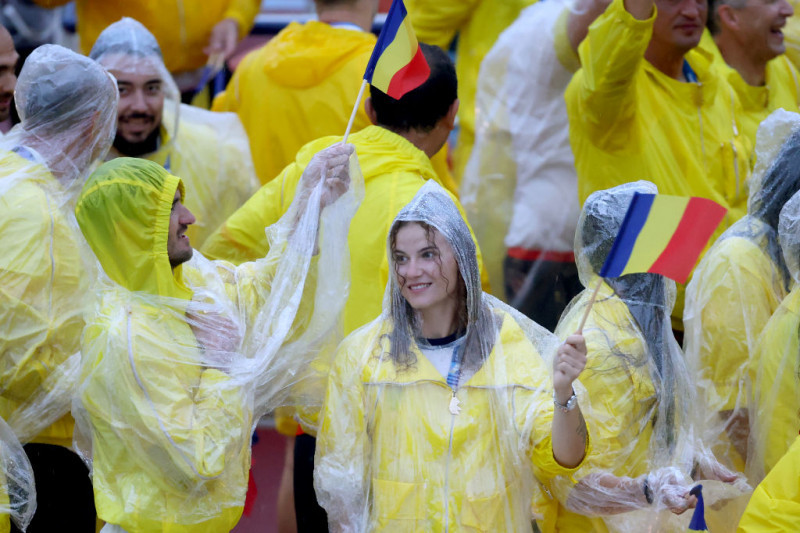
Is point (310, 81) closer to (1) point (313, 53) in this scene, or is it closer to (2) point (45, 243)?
(1) point (313, 53)

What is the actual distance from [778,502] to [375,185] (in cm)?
154

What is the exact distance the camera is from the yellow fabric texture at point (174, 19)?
17.7ft

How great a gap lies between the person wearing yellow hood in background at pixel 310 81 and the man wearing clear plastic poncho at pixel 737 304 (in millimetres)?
1249

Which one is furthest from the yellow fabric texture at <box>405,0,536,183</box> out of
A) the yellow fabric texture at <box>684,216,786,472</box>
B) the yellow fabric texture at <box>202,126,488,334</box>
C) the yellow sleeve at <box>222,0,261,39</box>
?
the yellow fabric texture at <box>684,216,786,472</box>

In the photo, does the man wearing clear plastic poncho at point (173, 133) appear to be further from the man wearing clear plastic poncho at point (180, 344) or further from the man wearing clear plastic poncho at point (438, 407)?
the man wearing clear plastic poncho at point (438, 407)

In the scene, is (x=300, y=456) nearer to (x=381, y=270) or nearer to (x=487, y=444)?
(x=381, y=270)

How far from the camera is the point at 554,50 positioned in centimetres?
485

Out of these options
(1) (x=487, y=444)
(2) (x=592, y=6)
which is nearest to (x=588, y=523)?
(1) (x=487, y=444)

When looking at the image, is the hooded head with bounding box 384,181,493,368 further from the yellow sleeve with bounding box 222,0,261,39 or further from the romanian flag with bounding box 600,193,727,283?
the yellow sleeve with bounding box 222,0,261,39

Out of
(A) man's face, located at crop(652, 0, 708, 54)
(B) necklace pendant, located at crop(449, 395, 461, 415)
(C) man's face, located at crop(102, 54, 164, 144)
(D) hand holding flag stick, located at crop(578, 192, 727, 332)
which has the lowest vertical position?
(C) man's face, located at crop(102, 54, 164, 144)

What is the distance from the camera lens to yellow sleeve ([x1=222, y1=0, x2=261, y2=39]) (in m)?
5.62

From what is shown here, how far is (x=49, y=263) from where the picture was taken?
351 cm

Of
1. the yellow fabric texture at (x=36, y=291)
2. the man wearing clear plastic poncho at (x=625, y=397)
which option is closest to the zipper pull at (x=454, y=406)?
the man wearing clear plastic poncho at (x=625, y=397)

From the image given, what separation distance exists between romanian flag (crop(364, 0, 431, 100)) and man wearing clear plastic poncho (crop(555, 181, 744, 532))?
2.08 ft
